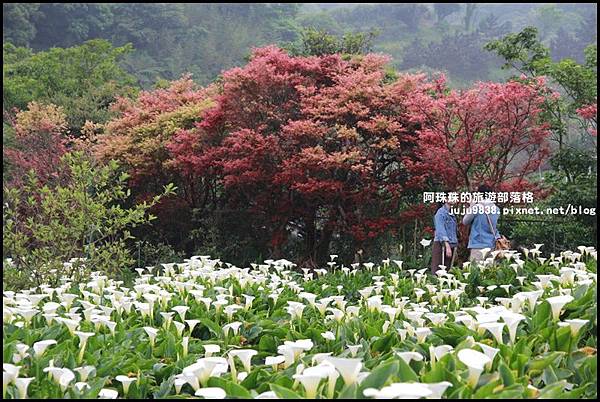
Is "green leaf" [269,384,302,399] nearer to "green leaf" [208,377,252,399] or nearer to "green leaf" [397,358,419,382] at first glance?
"green leaf" [208,377,252,399]

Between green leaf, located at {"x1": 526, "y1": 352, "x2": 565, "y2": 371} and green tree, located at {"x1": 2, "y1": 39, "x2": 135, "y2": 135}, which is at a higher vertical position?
green tree, located at {"x1": 2, "y1": 39, "x2": 135, "y2": 135}

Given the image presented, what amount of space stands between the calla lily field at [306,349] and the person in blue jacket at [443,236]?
2257 millimetres

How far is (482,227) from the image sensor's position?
23.1 ft

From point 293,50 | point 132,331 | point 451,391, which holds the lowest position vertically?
point 132,331

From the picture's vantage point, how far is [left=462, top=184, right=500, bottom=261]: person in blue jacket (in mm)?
6926

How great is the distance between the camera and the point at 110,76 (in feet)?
60.4

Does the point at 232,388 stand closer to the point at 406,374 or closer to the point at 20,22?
the point at 406,374

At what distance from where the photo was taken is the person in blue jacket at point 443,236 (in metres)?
7.36

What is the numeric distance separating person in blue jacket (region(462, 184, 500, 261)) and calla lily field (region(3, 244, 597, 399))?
1.88 metres

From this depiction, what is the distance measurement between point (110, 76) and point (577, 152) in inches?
526

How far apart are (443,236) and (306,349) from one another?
4.60m

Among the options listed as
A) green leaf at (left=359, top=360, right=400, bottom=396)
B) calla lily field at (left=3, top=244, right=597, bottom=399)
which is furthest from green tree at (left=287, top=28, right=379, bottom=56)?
green leaf at (left=359, top=360, right=400, bottom=396)

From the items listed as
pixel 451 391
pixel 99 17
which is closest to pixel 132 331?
pixel 451 391

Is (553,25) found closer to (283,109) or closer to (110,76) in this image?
(110,76)
